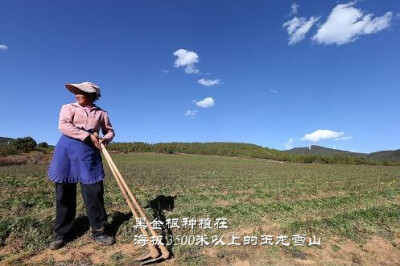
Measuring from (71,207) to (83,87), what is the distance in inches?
73.4

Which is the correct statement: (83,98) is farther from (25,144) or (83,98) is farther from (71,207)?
(25,144)

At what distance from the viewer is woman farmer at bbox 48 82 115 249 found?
462cm

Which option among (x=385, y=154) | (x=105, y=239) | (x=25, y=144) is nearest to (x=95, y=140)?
(x=105, y=239)

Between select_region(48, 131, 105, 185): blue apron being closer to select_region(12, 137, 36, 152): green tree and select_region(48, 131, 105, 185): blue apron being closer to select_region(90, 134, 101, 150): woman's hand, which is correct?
select_region(90, 134, 101, 150): woman's hand

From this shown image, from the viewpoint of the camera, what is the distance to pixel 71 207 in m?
4.77

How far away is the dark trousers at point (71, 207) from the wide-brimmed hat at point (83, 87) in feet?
4.68

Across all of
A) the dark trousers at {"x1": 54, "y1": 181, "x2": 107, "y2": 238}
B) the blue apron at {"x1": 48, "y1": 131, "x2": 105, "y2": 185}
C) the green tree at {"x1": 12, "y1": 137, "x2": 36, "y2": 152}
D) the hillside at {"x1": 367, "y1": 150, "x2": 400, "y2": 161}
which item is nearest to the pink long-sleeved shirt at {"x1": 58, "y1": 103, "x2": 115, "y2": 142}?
the blue apron at {"x1": 48, "y1": 131, "x2": 105, "y2": 185}

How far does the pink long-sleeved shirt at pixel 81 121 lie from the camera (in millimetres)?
4551

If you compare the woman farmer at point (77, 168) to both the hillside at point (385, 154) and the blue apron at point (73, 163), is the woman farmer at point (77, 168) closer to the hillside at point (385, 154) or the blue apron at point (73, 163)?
the blue apron at point (73, 163)

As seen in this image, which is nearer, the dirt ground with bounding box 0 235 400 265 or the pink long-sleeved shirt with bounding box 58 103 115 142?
the dirt ground with bounding box 0 235 400 265

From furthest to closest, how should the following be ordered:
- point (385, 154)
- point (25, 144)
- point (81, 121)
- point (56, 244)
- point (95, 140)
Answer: point (385, 154), point (25, 144), point (81, 121), point (95, 140), point (56, 244)

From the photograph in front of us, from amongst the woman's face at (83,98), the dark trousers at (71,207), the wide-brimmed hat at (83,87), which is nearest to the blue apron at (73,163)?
→ the dark trousers at (71,207)

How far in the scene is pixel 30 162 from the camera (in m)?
35.3

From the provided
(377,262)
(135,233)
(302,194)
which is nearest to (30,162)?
(302,194)
